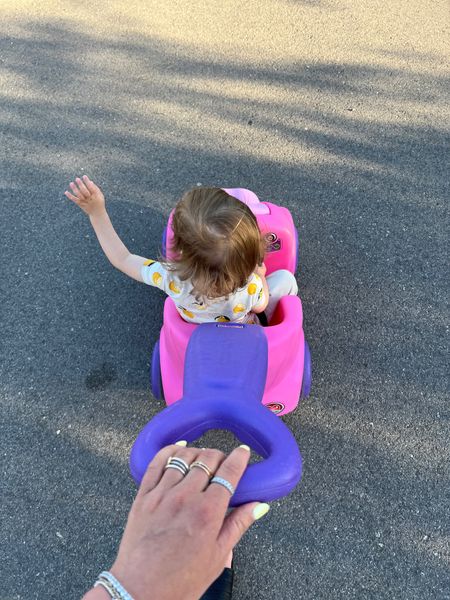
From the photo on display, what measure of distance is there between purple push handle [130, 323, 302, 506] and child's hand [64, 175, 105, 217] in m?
0.43

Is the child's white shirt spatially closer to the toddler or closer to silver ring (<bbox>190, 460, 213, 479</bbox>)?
the toddler

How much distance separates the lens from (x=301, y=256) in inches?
77.6

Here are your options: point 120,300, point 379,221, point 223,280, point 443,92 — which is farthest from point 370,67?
point 223,280

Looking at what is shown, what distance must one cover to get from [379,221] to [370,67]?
0.96 metres

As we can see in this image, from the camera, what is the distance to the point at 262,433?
45.5 inches

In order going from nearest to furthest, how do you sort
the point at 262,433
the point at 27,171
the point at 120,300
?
1. the point at 262,433
2. the point at 120,300
3. the point at 27,171

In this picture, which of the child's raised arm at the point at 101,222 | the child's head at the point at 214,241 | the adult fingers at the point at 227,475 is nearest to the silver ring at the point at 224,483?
the adult fingers at the point at 227,475

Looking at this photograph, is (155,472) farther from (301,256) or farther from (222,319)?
(301,256)

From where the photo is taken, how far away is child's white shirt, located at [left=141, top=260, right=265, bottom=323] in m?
1.30

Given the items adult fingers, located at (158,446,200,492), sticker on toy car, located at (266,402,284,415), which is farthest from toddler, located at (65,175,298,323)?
adult fingers, located at (158,446,200,492)

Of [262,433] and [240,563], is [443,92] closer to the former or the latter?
[262,433]

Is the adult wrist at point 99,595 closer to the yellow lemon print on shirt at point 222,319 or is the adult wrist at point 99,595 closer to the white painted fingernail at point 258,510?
the white painted fingernail at point 258,510

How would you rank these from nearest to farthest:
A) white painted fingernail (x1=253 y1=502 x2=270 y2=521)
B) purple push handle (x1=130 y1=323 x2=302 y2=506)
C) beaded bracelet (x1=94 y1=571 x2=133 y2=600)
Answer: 1. beaded bracelet (x1=94 y1=571 x2=133 y2=600)
2. white painted fingernail (x1=253 y1=502 x2=270 y2=521)
3. purple push handle (x1=130 y1=323 x2=302 y2=506)

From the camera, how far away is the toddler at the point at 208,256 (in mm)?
1110
